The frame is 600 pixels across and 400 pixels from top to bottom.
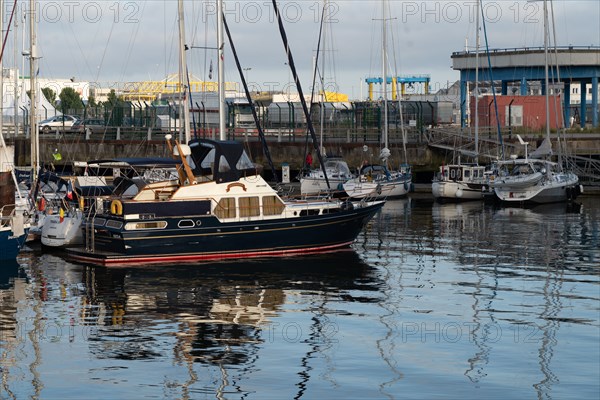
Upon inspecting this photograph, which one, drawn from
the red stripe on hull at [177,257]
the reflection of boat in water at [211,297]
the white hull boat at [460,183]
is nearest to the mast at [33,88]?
the red stripe on hull at [177,257]

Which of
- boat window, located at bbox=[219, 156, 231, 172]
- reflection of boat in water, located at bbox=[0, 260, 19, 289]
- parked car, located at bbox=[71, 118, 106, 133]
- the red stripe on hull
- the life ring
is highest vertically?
parked car, located at bbox=[71, 118, 106, 133]

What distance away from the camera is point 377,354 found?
82.3ft

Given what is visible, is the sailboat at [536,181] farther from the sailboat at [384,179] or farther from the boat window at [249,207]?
the boat window at [249,207]

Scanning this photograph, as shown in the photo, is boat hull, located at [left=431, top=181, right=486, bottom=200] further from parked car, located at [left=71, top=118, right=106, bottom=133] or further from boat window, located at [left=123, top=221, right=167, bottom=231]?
boat window, located at [left=123, top=221, right=167, bottom=231]

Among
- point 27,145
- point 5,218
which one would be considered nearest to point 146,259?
point 5,218

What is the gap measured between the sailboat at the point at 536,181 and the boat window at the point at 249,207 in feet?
89.8

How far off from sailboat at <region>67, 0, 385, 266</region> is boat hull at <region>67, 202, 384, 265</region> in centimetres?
3

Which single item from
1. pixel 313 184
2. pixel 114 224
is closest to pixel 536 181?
pixel 313 184

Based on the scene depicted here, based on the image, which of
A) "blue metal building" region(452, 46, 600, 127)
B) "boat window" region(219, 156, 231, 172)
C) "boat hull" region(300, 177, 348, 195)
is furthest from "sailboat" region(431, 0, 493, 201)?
"boat window" region(219, 156, 231, 172)

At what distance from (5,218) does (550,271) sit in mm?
19181

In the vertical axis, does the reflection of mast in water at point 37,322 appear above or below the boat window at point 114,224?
below

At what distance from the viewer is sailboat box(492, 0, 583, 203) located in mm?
63094

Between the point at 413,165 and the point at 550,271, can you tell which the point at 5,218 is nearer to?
the point at 550,271

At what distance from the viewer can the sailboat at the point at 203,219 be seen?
3778 cm
